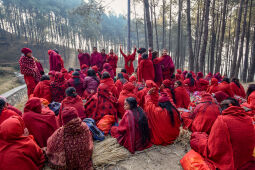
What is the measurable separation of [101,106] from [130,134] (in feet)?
4.42

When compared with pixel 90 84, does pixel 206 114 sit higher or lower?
lower

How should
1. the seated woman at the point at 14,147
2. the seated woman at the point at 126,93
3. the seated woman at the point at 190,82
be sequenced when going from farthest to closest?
1. the seated woman at the point at 190,82
2. the seated woman at the point at 126,93
3. the seated woman at the point at 14,147

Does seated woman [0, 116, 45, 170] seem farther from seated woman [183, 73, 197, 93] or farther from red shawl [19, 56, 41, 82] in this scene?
seated woman [183, 73, 197, 93]

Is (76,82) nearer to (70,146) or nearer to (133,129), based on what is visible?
(133,129)

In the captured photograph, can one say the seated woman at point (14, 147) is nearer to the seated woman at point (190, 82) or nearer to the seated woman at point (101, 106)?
the seated woman at point (101, 106)

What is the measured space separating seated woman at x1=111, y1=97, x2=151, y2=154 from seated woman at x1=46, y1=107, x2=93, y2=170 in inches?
34.2

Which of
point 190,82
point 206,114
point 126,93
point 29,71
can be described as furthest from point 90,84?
point 190,82

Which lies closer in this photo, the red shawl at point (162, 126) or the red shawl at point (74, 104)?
the red shawl at point (162, 126)

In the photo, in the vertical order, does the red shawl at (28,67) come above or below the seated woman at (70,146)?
above

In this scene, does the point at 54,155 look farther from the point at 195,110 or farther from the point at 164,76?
the point at 164,76

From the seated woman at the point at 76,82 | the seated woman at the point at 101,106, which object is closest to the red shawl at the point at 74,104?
the seated woman at the point at 101,106

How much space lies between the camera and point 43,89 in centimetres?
488

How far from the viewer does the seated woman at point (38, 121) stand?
284cm

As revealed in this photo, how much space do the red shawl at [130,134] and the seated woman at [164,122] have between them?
0.30 meters
